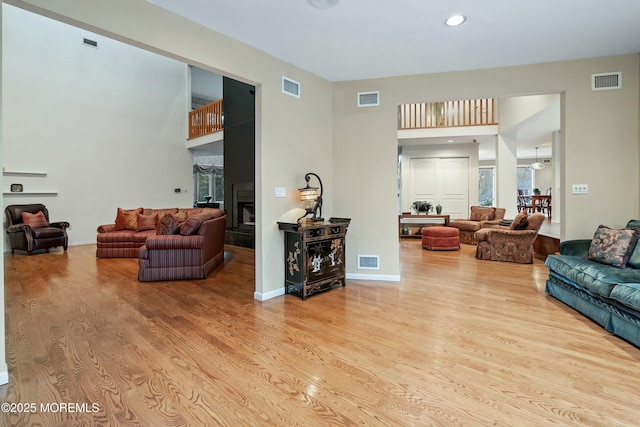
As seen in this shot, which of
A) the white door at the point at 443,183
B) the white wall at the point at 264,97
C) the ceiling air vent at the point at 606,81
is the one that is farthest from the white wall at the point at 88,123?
the ceiling air vent at the point at 606,81

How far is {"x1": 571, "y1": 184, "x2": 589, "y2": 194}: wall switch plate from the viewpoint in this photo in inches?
148

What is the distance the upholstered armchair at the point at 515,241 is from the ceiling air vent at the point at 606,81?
2.33 m

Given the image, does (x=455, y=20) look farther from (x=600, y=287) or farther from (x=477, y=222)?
(x=477, y=222)

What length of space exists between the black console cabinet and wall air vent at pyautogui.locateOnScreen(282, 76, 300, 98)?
1.63 m

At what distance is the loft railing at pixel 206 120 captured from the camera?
335 inches

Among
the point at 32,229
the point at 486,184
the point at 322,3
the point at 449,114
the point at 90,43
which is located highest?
the point at 90,43

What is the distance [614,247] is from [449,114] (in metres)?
6.15

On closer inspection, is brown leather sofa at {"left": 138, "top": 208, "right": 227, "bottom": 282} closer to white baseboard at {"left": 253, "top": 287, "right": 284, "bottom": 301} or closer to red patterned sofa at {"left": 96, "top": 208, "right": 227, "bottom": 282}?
red patterned sofa at {"left": 96, "top": 208, "right": 227, "bottom": 282}

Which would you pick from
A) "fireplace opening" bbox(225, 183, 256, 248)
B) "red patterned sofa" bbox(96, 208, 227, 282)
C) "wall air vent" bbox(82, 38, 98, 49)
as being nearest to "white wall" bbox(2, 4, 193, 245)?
"wall air vent" bbox(82, 38, 98, 49)

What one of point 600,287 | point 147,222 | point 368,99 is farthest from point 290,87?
point 147,222

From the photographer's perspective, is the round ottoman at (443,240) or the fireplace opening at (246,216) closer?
the round ottoman at (443,240)

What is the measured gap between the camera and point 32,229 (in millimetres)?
6180

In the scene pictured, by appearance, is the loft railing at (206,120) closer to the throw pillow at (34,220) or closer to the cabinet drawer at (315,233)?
the throw pillow at (34,220)

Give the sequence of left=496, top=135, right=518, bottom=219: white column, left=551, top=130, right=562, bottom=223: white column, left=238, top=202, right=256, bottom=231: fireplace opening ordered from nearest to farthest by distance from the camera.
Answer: left=238, top=202, right=256, bottom=231: fireplace opening, left=496, top=135, right=518, bottom=219: white column, left=551, top=130, right=562, bottom=223: white column
